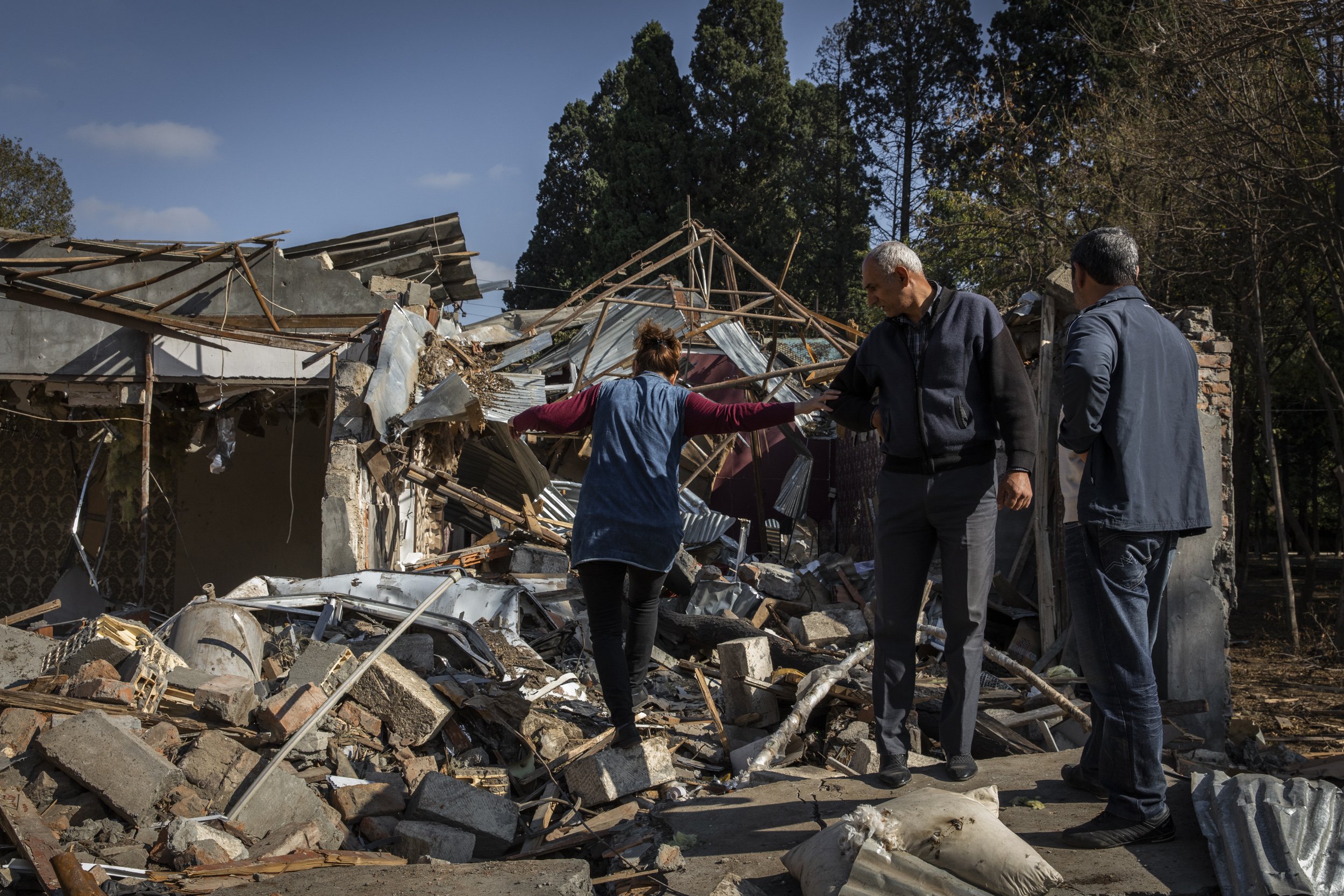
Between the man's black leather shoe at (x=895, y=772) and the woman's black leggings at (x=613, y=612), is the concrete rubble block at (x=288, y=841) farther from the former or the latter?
the man's black leather shoe at (x=895, y=772)

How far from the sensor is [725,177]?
27.9 meters

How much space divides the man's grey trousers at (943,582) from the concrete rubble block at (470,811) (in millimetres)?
1691

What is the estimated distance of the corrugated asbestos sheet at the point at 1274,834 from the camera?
2121 millimetres

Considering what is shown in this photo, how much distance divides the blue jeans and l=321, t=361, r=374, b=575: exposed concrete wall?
19.8ft

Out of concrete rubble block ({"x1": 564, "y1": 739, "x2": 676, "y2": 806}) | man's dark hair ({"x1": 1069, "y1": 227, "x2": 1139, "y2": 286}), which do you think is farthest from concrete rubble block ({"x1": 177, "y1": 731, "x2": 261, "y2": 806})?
man's dark hair ({"x1": 1069, "y1": 227, "x2": 1139, "y2": 286})

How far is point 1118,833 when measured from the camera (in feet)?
8.02

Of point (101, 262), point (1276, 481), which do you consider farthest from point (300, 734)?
point (1276, 481)

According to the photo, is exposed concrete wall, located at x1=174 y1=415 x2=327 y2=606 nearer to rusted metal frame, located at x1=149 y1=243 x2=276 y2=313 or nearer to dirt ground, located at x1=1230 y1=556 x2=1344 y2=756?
rusted metal frame, located at x1=149 y1=243 x2=276 y2=313

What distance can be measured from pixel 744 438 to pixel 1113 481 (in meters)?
13.8

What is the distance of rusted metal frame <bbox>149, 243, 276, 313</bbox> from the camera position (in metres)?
8.35

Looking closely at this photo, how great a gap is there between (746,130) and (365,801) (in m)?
26.4

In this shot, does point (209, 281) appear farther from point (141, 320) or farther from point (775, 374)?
point (775, 374)

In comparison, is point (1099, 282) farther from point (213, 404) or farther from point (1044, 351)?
point (213, 404)

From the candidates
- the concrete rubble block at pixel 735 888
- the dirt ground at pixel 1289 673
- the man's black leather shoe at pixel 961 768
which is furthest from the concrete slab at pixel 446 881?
the dirt ground at pixel 1289 673
